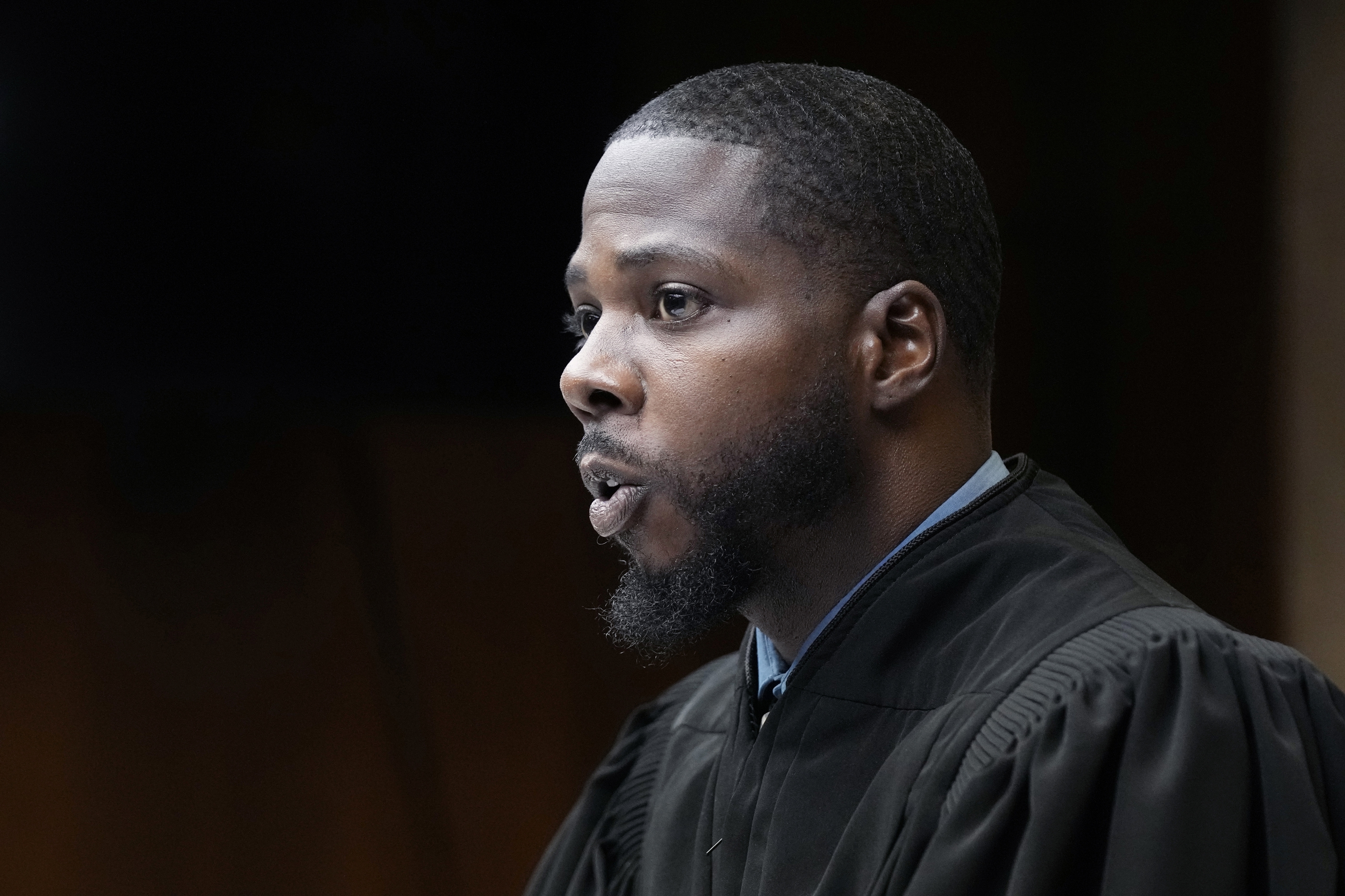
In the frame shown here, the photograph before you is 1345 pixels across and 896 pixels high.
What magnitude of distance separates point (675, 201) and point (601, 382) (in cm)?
16

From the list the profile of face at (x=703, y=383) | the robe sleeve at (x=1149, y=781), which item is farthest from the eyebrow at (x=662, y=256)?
the robe sleeve at (x=1149, y=781)

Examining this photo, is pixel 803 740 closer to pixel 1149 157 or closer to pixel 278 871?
pixel 278 871

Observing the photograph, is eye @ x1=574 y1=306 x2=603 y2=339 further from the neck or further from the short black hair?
the neck

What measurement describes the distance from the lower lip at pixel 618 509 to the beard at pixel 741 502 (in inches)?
0.6

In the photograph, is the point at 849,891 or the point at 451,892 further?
the point at 451,892

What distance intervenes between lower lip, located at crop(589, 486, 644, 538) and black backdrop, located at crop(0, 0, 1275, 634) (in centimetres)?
86

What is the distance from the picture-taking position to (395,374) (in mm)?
2037

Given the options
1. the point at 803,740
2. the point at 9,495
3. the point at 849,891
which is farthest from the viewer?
the point at 9,495

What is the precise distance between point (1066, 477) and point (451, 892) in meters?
1.09

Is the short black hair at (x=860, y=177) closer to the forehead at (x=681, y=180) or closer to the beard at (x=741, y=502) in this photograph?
the forehead at (x=681, y=180)

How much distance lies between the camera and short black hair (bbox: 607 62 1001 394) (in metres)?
1.19

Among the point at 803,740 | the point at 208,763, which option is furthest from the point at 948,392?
the point at 208,763

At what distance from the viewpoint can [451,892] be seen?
202cm

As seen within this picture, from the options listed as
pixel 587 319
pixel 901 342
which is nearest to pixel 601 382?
pixel 587 319
